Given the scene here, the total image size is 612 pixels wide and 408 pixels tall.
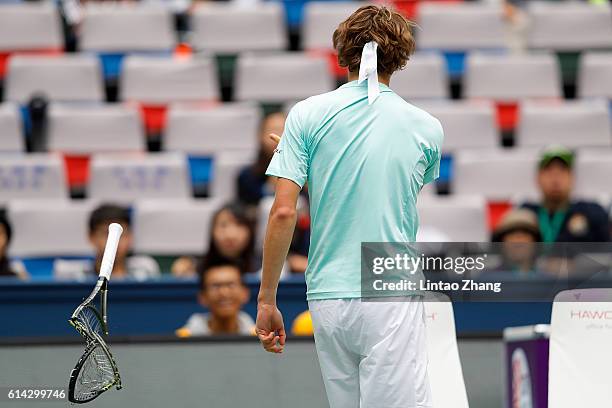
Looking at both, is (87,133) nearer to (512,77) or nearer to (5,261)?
(5,261)

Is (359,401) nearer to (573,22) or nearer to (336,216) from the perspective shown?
(336,216)

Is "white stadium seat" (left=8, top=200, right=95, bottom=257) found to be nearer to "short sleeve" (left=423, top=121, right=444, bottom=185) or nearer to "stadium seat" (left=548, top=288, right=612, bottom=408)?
"stadium seat" (left=548, top=288, right=612, bottom=408)

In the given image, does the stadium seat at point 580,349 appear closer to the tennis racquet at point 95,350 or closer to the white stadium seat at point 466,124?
the tennis racquet at point 95,350

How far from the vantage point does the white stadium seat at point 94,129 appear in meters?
7.46

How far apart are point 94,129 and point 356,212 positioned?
15.7 ft

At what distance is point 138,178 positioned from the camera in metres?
7.16

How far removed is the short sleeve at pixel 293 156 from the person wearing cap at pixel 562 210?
11.2 ft

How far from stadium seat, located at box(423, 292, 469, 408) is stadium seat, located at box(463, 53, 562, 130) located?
3.97 metres

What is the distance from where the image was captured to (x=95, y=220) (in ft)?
19.7

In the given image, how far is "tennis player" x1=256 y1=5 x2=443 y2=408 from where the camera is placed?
2967 mm

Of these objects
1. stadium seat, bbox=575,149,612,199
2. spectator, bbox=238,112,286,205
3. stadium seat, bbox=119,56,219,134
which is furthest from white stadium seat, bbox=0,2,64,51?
stadium seat, bbox=575,149,612,199

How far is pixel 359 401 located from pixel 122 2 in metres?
6.71

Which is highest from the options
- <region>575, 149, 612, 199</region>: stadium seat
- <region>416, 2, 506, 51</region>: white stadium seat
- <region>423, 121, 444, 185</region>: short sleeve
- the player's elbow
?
<region>416, 2, 506, 51</region>: white stadium seat

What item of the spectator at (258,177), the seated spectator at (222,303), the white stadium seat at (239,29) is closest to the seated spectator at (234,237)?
the seated spectator at (222,303)
